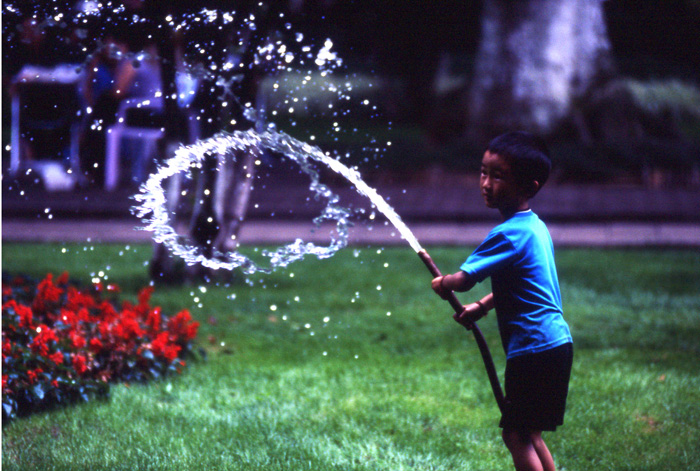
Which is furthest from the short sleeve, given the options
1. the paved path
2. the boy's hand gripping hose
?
the paved path

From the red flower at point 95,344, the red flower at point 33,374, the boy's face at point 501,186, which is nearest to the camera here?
the boy's face at point 501,186

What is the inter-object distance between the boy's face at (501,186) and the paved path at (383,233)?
6.50 m

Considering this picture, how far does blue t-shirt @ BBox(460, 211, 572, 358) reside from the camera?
2.62 meters

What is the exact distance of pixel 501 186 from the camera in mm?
2691

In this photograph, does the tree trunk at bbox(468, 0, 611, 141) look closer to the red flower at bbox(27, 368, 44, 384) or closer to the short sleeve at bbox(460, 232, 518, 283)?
the red flower at bbox(27, 368, 44, 384)

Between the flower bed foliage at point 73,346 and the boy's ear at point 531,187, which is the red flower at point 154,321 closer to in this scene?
the flower bed foliage at point 73,346

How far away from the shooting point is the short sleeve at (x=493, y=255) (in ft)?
8.45

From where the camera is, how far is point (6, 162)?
444 inches

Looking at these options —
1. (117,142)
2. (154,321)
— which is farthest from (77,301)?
(117,142)

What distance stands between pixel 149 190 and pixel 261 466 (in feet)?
4.33

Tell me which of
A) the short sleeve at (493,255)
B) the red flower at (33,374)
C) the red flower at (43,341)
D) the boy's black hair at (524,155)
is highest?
A: the boy's black hair at (524,155)

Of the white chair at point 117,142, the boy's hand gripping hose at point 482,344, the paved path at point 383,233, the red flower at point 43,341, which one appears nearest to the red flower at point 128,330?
the red flower at point 43,341

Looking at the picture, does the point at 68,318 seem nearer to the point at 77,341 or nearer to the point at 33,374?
Result: the point at 77,341

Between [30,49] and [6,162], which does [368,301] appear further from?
[6,162]
